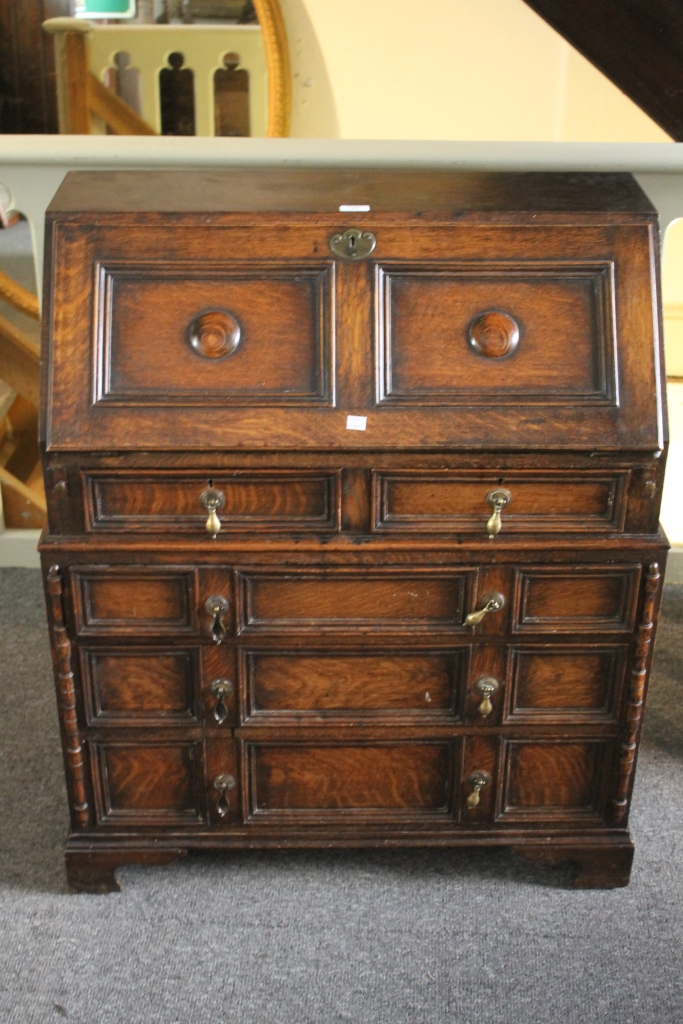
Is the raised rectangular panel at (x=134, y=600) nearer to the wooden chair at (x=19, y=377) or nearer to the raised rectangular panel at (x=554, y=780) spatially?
the raised rectangular panel at (x=554, y=780)

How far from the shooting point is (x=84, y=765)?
193 centimetres

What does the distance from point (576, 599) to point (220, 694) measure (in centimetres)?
65

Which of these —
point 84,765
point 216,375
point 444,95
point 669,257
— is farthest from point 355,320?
point 669,257

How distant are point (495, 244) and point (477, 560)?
529mm

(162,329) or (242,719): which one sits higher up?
(162,329)

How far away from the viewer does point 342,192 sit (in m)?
1.82

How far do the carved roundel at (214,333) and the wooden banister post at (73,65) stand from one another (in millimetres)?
2051

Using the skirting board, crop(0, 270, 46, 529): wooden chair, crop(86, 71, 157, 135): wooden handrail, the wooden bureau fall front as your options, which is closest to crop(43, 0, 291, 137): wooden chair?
crop(86, 71, 157, 135): wooden handrail

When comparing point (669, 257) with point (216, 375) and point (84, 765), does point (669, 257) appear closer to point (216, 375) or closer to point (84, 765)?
point (216, 375)

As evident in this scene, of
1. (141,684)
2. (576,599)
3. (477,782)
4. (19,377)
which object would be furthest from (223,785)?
(19,377)

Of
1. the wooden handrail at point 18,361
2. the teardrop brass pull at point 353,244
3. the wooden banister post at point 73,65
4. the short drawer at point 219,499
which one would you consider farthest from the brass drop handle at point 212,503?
the wooden banister post at point 73,65

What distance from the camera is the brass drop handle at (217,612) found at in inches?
70.7

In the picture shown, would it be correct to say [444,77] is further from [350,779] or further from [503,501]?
[350,779]

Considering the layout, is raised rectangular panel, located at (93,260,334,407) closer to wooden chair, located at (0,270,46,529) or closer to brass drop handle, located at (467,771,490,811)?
brass drop handle, located at (467,771,490,811)
